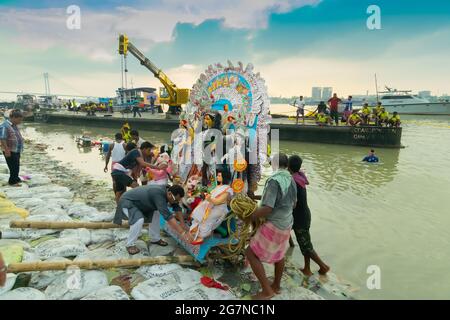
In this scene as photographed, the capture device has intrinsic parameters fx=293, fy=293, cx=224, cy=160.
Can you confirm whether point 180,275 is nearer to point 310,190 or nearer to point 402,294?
point 402,294

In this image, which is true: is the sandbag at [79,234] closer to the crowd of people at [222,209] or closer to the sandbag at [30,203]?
the crowd of people at [222,209]

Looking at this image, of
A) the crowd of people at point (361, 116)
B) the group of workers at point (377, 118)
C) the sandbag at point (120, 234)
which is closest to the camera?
the sandbag at point (120, 234)

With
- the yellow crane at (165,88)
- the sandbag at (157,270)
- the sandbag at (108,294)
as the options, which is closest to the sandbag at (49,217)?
the sandbag at (157,270)

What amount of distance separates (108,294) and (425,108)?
46392mm

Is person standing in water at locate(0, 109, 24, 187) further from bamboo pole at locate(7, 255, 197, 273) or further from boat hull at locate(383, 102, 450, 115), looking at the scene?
boat hull at locate(383, 102, 450, 115)

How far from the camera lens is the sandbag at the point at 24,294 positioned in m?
2.92

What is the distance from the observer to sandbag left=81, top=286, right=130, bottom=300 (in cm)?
301

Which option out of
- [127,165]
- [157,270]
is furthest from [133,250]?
[127,165]

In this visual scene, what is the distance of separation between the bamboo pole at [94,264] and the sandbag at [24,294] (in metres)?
0.23

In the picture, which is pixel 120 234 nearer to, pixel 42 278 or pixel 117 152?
pixel 42 278

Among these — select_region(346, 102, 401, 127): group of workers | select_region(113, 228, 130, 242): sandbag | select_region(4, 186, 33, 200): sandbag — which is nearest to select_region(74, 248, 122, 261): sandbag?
select_region(113, 228, 130, 242): sandbag

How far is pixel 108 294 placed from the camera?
9.97 ft

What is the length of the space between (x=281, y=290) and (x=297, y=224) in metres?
A: 0.88

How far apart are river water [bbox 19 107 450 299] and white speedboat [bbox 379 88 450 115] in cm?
3182
